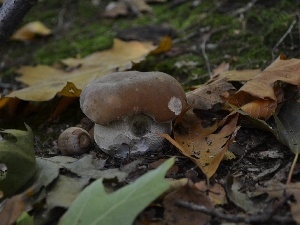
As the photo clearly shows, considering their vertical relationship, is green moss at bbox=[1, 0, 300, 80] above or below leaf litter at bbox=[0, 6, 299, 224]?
below

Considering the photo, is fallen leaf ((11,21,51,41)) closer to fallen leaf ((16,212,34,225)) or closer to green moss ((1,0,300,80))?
green moss ((1,0,300,80))

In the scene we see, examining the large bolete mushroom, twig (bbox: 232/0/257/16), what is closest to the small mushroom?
the large bolete mushroom

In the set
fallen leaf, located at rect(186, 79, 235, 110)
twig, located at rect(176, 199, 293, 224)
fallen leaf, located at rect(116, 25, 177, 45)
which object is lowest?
fallen leaf, located at rect(116, 25, 177, 45)

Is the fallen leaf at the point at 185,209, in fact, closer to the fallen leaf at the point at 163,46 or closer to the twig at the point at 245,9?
the fallen leaf at the point at 163,46

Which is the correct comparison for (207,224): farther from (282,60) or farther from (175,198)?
(282,60)

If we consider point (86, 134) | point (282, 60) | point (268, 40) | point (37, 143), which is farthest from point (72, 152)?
point (268, 40)

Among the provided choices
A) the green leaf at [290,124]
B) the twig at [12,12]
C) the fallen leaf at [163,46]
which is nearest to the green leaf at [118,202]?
the green leaf at [290,124]

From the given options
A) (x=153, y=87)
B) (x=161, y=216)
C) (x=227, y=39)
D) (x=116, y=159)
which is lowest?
(x=227, y=39)
